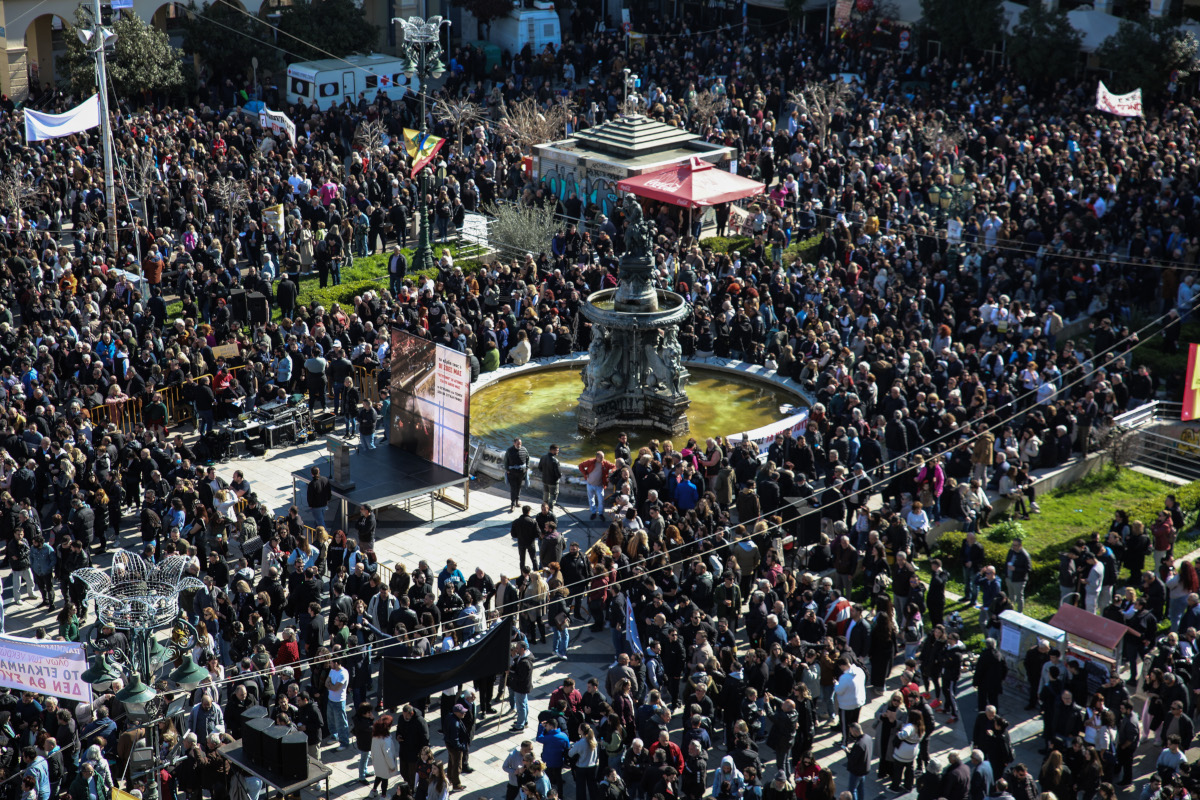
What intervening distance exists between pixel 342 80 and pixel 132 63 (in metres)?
6.26

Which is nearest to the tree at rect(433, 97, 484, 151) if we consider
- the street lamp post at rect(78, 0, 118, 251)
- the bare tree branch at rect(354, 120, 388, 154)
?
the bare tree branch at rect(354, 120, 388, 154)

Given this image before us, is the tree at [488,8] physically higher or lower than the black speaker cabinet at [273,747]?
Answer: higher

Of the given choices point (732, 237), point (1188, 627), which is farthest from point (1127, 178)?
point (1188, 627)

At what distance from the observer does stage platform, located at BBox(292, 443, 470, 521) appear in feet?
73.8

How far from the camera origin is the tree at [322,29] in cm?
4931

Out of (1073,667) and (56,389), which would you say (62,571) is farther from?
(1073,667)

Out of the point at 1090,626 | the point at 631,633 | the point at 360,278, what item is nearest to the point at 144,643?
the point at 631,633

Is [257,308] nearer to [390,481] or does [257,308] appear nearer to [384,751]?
[390,481]

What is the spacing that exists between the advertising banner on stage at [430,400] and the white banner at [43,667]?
8.66 metres

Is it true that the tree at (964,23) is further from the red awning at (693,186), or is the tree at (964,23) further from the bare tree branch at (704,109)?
the red awning at (693,186)

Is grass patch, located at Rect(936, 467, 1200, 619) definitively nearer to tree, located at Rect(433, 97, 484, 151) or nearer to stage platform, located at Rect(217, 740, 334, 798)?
stage platform, located at Rect(217, 740, 334, 798)

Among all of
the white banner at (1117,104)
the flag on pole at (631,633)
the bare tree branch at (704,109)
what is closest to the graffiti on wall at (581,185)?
the bare tree branch at (704,109)

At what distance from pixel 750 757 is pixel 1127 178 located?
73.7ft

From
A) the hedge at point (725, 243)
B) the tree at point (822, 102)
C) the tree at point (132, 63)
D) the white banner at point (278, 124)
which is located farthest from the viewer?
the tree at point (132, 63)
